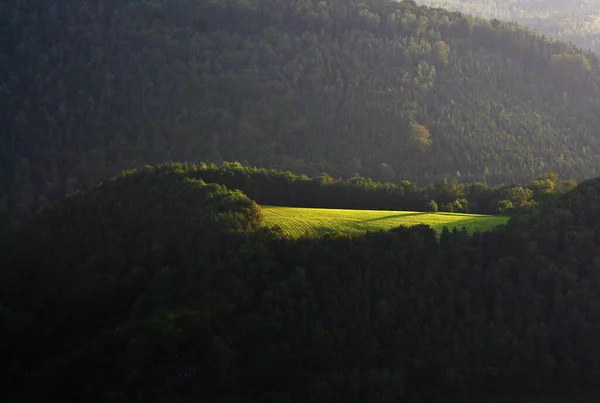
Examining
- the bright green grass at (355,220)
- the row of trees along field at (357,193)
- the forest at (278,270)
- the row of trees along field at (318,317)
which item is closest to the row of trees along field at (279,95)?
the forest at (278,270)

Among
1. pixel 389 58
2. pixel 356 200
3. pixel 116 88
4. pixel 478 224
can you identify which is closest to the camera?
pixel 478 224

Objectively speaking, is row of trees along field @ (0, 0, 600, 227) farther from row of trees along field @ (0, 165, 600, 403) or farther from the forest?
row of trees along field @ (0, 165, 600, 403)

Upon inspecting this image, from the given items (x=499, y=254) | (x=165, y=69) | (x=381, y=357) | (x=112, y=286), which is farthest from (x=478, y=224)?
(x=165, y=69)

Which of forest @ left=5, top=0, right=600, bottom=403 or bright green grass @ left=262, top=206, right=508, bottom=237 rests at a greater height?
bright green grass @ left=262, top=206, right=508, bottom=237

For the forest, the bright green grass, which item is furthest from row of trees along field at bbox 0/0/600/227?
the bright green grass

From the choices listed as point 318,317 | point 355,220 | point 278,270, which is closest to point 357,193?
point 355,220

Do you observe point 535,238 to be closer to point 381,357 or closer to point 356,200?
point 381,357

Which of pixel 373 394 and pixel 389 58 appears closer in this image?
pixel 373 394
